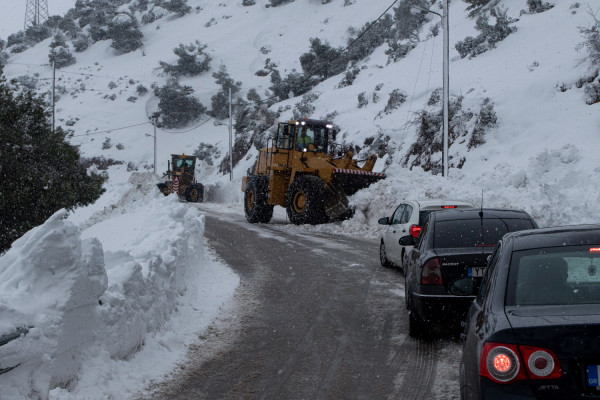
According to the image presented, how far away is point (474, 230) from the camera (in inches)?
269

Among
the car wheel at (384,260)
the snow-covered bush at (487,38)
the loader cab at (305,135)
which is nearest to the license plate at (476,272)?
the car wheel at (384,260)

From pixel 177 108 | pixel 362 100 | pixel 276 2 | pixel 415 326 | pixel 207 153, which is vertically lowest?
pixel 415 326

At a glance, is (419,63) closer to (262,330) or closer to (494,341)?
(262,330)

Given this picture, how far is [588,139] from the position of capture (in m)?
17.9

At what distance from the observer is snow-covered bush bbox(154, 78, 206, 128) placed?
71.9 m

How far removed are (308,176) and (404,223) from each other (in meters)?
9.07

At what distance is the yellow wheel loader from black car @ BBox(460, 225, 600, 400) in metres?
37.4

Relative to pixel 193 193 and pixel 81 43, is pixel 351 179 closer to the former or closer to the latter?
pixel 193 193

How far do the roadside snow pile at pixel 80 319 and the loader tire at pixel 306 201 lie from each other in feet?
41.0

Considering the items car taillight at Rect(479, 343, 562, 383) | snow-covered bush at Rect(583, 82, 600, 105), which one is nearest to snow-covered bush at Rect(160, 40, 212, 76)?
snow-covered bush at Rect(583, 82, 600, 105)

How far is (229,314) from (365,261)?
5.38 metres

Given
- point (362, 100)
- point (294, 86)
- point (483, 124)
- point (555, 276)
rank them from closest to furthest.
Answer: point (555, 276) < point (483, 124) < point (362, 100) < point (294, 86)

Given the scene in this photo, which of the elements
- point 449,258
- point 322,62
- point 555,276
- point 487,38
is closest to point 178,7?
point 322,62

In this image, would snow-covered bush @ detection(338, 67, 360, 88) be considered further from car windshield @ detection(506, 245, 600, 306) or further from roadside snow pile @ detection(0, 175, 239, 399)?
car windshield @ detection(506, 245, 600, 306)
